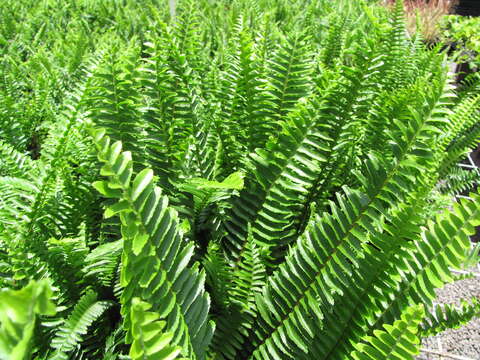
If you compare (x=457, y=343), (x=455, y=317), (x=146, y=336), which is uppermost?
(x=146, y=336)

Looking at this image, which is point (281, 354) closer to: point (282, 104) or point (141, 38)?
point (282, 104)

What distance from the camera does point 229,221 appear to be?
Result: 1131 millimetres

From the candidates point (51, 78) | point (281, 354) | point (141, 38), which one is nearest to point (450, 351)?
point (281, 354)

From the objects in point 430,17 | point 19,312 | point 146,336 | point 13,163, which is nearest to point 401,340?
point 146,336

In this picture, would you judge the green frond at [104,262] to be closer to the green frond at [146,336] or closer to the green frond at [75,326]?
the green frond at [75,326]

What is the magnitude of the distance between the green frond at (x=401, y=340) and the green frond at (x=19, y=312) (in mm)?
512

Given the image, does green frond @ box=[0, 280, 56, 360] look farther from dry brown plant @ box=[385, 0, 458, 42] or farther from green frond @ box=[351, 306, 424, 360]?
dry brown plant @ box=[385, 0, 458, 42]

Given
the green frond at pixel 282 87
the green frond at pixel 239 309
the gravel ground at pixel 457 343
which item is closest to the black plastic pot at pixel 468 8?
the gravel ground at pixel 457 343

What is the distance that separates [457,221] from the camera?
708 mm

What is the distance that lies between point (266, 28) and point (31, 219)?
1123 mm

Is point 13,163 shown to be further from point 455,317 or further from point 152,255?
point 455,317

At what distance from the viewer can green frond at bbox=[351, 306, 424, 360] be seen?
595 millimetres

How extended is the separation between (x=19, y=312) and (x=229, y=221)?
29.6 inches

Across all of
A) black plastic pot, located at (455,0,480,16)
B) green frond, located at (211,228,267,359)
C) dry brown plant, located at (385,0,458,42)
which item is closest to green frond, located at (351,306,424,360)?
green frond, located at (211,228,267,359)
